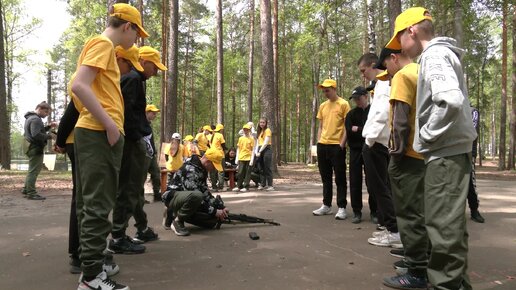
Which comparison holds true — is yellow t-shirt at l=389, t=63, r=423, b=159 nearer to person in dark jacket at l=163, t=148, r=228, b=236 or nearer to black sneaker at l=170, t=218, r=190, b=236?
person in dark jacket at l=163, t=148, r=228, b=236

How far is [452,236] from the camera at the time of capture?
244cm

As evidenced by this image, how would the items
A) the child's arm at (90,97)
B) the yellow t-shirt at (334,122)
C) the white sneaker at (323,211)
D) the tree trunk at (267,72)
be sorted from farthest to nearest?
the tree trunk at (267,72) → the white sneaker at (323,211) → the yellow t-shirt at (334,122) → the child's arm at (90,97)

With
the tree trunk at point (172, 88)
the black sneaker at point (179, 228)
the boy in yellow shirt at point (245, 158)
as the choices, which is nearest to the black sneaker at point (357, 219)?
the black sneaker at point (179, 228)

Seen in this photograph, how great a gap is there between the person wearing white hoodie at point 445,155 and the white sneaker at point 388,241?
1.94 metres

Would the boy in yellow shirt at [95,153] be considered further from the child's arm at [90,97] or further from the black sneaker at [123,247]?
the black sneaker at [123,247]

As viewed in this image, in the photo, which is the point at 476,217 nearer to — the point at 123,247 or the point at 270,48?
the point at 123,247

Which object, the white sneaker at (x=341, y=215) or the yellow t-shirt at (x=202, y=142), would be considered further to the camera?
the yellow t-shirt at (x=202, y=142)

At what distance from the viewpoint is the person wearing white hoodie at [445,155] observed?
244cm

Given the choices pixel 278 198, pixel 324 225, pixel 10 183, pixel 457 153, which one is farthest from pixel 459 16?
pixel 10 183

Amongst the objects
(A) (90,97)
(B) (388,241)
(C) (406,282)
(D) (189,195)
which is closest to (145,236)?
(D) (189,195)

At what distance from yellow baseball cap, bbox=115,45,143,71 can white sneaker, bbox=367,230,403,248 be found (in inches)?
129

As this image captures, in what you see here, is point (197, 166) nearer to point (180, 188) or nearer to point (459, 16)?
point (180, 188)

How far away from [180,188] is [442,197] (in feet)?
11.7

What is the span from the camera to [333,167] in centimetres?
627
